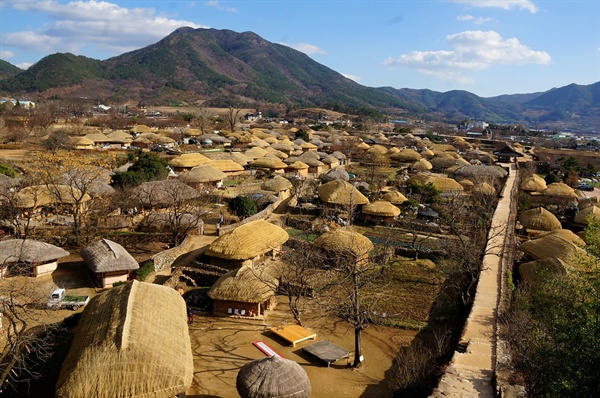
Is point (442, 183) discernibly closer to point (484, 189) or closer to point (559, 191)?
point (484, 189)

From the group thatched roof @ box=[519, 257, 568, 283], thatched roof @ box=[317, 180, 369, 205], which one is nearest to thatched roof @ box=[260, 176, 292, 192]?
thatched roof @ box=[317, 180, 369, 205]

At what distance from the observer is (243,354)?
41.0 feet

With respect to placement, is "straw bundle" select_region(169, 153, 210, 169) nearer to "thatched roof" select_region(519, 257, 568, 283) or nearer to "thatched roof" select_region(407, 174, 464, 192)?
"thatched roof" select_region(407, 174, 464, 192)

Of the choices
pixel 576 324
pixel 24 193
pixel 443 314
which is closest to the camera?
pixel 576 324

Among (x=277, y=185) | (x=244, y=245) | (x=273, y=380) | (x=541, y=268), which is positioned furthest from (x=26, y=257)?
(x=541, y=268)

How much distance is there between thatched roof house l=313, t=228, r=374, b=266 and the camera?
1888 cm

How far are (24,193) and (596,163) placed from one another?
6175 cm

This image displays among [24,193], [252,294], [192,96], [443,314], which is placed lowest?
[443,314]

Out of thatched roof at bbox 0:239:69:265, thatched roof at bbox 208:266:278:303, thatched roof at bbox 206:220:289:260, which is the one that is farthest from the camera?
thatched roof at bbox 206:220:289:260

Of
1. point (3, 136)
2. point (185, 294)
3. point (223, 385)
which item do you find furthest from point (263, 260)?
point (3, 136)

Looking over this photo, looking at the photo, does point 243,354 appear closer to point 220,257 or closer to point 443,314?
point 220,257

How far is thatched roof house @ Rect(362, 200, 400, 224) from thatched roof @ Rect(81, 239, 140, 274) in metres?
13.9

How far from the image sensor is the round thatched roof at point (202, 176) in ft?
100

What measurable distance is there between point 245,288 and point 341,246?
5791 millimetres
